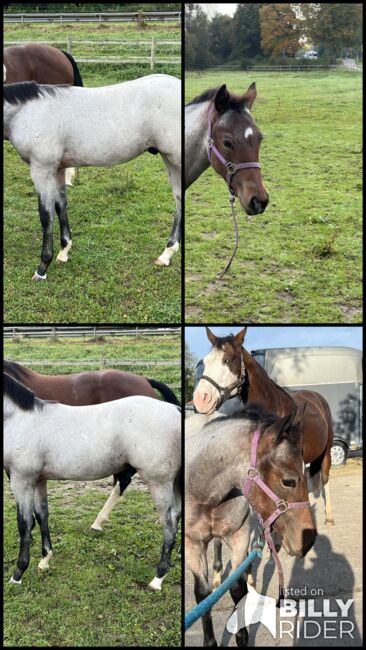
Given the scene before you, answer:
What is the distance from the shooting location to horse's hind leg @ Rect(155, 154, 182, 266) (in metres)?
3.52

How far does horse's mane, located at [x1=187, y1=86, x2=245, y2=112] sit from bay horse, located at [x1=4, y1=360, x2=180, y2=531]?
173 centimetres

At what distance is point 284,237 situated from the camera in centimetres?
468

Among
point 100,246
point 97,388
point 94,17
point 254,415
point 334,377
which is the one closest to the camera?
point 254,415

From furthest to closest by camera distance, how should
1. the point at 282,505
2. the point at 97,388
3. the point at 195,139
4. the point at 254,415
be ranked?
the point at 97,388 < the point at 195,139 < the point at 254,415 < the point at 282,505

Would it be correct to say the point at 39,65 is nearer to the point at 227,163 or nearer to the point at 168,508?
the point at 227,163

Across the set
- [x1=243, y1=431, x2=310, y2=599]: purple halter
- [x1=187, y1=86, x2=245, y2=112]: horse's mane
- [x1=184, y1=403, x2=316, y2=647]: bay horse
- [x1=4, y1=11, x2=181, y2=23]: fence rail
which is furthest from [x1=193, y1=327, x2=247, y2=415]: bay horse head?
[x1=4, y1=11, x2=181, y2=23]: fence rail

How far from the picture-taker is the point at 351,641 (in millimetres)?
2992

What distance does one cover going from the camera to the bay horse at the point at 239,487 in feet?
8.32

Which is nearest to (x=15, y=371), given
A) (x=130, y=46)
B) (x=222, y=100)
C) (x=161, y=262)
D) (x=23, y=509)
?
(x=23, y=509)

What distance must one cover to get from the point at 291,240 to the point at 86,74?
2461 mm

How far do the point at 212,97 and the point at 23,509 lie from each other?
238 centimetres

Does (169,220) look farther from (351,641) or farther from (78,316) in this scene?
(351,641)

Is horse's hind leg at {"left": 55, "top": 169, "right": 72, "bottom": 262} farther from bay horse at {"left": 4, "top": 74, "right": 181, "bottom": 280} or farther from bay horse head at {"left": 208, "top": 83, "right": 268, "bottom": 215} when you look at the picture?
bay horse head at {"left": 208, "top": 83, "right": 268, "bottom": 215}

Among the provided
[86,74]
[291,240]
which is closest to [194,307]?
[291,240]
